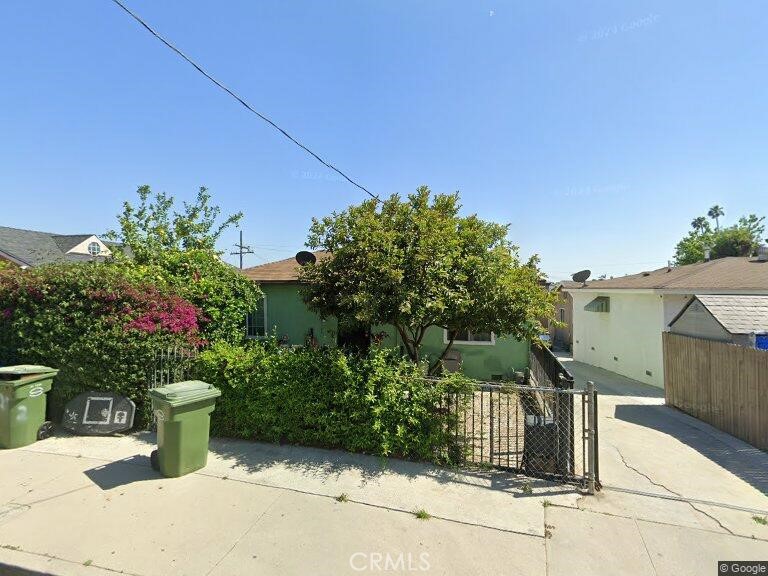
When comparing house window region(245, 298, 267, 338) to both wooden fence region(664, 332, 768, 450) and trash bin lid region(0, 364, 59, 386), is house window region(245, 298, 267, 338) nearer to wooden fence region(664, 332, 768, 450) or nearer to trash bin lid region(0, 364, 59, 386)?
trash bin lid region(0, 364, 59, 386)

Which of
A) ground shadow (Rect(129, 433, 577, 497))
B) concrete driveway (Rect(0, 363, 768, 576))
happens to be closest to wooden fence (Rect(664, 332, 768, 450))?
concrete driveway (Rect(0, 363, 768, 576))

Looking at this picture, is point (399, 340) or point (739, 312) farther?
point (399, 340)

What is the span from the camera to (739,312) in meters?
7.00

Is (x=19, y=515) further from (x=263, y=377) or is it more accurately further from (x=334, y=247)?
(x=334, y=247)

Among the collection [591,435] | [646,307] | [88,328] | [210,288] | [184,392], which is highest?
[210,288]

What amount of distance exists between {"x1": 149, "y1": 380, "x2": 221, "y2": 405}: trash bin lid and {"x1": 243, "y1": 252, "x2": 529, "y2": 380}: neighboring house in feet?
13.9

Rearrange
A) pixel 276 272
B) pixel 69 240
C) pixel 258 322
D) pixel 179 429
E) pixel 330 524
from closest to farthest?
pixel 330 524, pixel 179 429, pixel 258 322, pixel 276 272, pixel 69 240

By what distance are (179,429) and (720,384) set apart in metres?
8.88

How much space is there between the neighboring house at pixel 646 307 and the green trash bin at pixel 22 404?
12.2m

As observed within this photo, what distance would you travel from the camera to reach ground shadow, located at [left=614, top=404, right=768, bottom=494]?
16.1 feet

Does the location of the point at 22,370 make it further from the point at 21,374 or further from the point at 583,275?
the point at 583,275

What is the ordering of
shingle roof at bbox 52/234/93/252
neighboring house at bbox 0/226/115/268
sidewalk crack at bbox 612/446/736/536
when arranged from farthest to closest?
shingle roof at bbox 52/234/93/252 < neighboring house at bbox 0/226/115/268 < sidewalk crack at bbox 612/446/736/536

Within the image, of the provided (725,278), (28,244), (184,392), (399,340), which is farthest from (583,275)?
(28,244)

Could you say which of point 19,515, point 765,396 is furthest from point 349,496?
point 765,396
